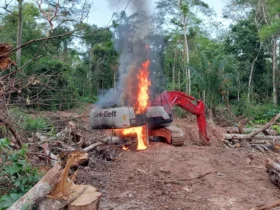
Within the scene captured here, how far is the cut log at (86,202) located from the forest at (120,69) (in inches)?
14.0

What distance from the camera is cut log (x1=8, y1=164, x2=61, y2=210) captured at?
10.8 ft

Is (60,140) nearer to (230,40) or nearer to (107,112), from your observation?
(107,112)

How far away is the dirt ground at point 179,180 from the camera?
4.43 m

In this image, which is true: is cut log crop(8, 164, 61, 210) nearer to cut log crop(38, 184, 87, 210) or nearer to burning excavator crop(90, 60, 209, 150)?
cut log crop(38, 184, 87, 210)

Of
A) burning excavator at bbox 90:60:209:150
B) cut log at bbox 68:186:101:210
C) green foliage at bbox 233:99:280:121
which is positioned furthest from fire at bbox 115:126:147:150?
green foliage at bbox 233:99:280:121

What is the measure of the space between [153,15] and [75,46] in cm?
2292

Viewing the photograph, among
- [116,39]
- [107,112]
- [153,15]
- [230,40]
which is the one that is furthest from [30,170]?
[230,40]

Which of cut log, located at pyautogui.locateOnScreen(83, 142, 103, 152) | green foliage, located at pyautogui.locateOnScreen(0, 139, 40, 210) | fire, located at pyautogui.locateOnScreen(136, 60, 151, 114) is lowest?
cut log, located at pyautogui.locateOnScreen(83, 142, 103, 152)

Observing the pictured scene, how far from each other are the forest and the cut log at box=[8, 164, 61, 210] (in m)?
0.18

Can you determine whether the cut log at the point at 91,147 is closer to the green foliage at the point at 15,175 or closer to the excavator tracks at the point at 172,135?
the excavator tracks at the point at 172,135

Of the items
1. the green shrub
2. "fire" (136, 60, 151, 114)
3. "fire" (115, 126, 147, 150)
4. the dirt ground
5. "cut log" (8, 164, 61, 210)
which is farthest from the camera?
the green shrub

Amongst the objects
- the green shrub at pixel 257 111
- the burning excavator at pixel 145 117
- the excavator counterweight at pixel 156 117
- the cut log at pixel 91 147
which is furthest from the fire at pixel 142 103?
the green shrub at pixel 257 111

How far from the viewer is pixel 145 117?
7.75 meters

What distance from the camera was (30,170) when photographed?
4109 mm
